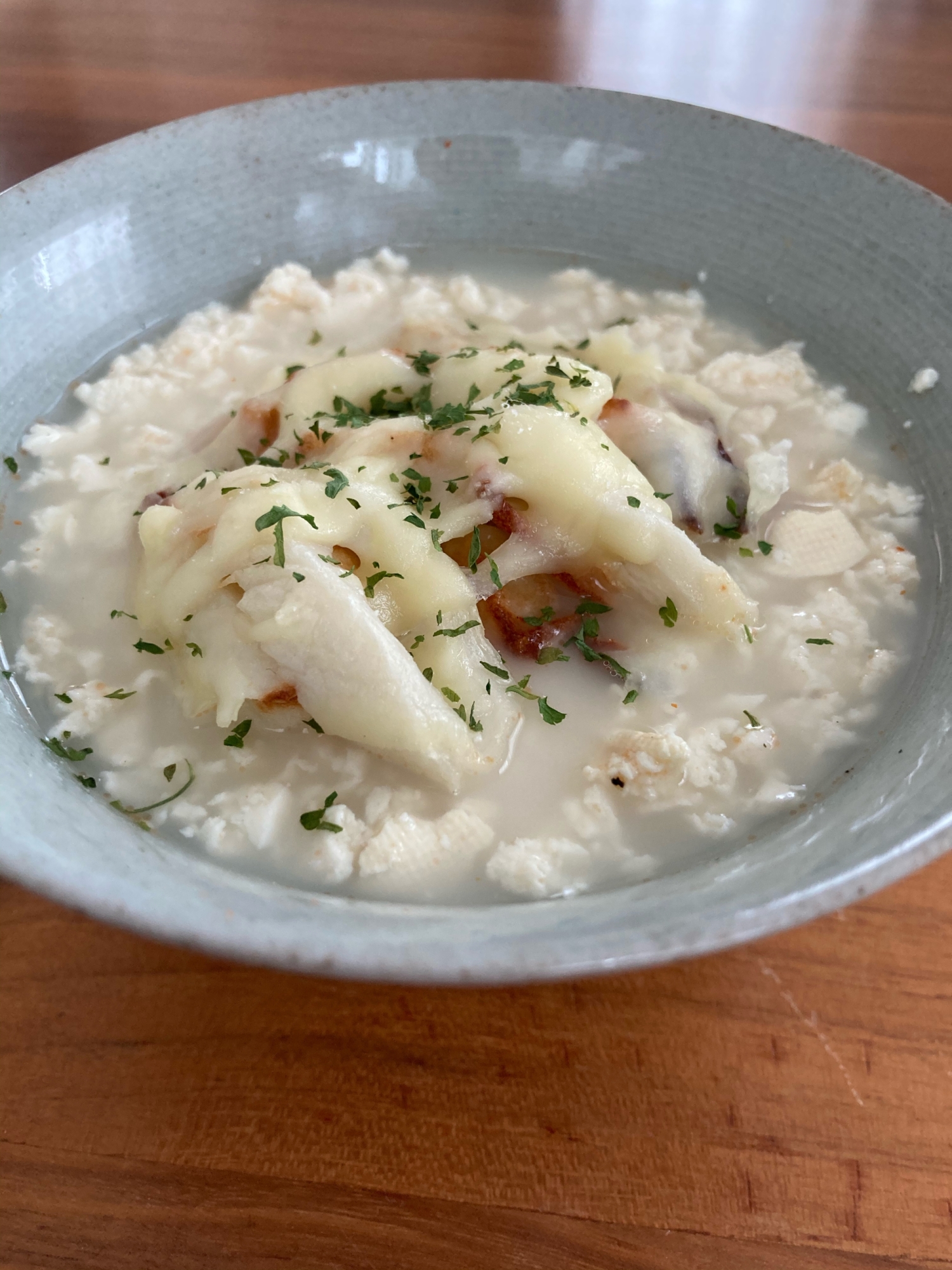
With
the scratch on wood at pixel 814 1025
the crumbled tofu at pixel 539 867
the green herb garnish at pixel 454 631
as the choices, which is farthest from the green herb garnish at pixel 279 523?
the scratch on wood at pixel 814 1025

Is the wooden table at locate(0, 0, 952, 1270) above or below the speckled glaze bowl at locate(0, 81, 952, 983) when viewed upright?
below

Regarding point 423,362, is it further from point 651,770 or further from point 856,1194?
point 856,1194

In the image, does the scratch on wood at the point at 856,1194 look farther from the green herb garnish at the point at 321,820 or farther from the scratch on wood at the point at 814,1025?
the green herb garnish at the point at 321,820

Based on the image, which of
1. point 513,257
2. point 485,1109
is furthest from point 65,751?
point 513,257

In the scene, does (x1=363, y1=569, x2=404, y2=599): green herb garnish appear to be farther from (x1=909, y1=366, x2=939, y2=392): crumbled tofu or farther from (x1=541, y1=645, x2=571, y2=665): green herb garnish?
(x1=909, y1=366, x2=939, y2=392): crumbled tofu

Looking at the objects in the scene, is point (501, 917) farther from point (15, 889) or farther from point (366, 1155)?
point (15, 889)

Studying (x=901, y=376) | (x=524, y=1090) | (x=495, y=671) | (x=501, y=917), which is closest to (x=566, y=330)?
(x=901, y=376)

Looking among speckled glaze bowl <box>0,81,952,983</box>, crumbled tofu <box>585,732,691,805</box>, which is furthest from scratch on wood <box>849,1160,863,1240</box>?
crumbled tofu <box>585,732,691,805</box>

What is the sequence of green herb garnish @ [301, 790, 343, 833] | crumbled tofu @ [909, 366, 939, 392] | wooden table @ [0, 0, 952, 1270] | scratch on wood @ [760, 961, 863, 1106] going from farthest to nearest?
1. crumbled tofu @ [909, 366, 939, 392]
2. green herb garnish @ [301, 790, 343, 833]
3. scratch on wood @ [760, 961, 863, 1106]
4. wooden table @ [0, 0, 952, 1270]
